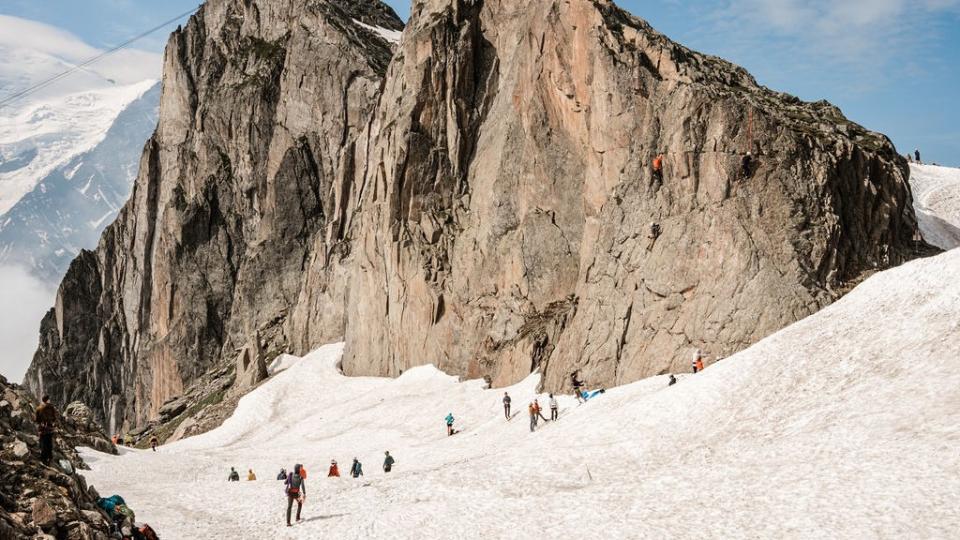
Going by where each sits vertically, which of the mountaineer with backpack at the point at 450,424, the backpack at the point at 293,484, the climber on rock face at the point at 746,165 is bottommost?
the backpack at the point at 293,484

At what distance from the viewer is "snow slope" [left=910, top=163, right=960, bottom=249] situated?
5956cm

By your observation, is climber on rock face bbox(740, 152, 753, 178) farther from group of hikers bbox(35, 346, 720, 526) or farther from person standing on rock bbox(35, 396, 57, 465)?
person standing on rock bbox(35, 396, 57, 465)

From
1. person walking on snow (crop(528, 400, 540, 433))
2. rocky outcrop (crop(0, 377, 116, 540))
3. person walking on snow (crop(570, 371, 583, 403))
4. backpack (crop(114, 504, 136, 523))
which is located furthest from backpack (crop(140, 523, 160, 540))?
person walking on snow (crop(570, 371, 583, 403))

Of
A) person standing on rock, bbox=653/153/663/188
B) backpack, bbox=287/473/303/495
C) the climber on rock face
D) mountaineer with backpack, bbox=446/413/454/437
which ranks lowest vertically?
backpack, bbox=287/473/303/495

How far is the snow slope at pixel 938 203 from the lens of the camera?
5956 cm

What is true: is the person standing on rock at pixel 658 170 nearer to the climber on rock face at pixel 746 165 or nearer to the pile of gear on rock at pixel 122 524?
the climber on rock face at pixel 746 165

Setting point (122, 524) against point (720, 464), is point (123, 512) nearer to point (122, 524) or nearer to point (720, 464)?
point (122, 524)

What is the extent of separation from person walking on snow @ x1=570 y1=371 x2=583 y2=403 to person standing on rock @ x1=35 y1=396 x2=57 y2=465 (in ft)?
82.3

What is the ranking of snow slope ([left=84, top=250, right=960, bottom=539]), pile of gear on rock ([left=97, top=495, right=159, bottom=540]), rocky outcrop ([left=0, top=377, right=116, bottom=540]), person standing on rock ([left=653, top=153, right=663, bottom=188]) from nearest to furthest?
rocky outcrop ([left=0, top=377, right=116, bottom=540]) → snow slope ([left=84, top=250, right=960, bottom=539]) → pile of gear on rock ([left=97, top=495, right=159, bottom=540]) → person standing on rock ([left=653, top=153, right=663, bottom=188])

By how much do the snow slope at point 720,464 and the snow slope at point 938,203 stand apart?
26.0 metres

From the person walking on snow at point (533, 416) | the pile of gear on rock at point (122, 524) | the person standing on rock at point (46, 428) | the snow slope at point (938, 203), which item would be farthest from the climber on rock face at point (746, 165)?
the person standing on rock at point (46, 428)

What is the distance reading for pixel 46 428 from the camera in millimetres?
26703

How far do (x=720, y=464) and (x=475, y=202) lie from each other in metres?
39.1

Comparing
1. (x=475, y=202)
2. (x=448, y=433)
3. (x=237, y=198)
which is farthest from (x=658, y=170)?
(x=237, y=198)
